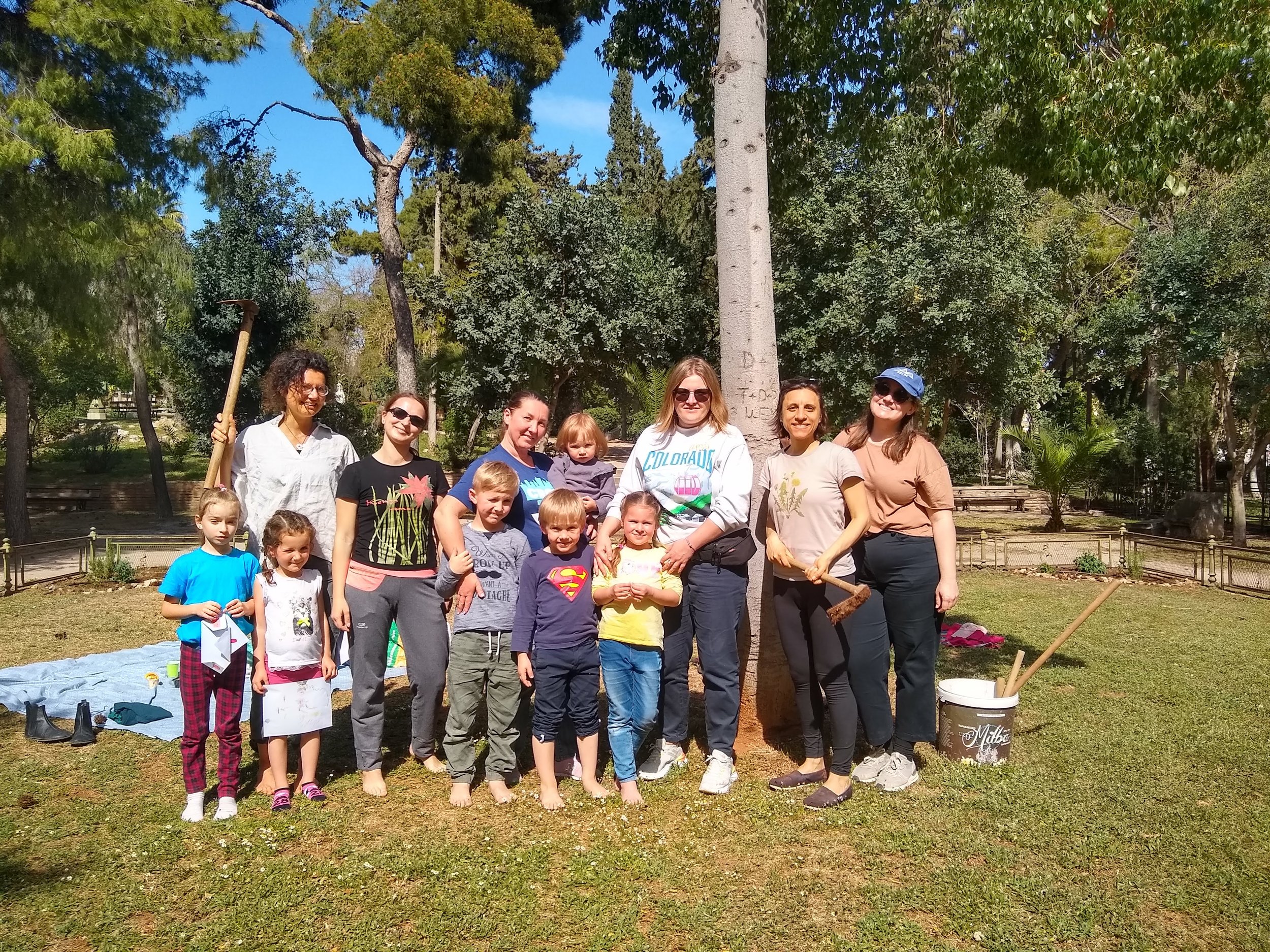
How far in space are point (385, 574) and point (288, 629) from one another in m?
0.52

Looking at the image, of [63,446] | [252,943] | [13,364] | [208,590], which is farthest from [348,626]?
[63,446]

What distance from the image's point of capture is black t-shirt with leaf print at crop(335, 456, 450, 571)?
4.34 meters

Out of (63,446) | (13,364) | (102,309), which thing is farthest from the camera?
(63,446)

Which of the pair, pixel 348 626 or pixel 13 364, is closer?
pixel 348 626

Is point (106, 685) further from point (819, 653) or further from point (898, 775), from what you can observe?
point (898, 775)

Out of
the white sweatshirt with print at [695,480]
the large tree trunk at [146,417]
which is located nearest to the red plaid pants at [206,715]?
the white sweatshirt with print at [695,480]

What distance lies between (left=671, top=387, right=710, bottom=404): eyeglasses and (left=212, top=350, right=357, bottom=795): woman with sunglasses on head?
68.9 inches

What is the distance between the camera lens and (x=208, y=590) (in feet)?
13.5

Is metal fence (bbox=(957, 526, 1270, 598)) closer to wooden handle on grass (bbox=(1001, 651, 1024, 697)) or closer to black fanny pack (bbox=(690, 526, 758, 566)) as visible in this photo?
wooden handle on grass (bbox=(1001, 651, 1024, 697))

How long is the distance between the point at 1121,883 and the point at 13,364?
682 inches

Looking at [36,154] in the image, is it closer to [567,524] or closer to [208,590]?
[208,590]

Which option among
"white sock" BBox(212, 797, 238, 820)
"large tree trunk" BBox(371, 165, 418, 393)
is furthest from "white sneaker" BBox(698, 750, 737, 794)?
"large tree trunk" BBox(371, 165, 418, 393)

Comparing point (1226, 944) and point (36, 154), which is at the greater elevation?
point (36, 154)

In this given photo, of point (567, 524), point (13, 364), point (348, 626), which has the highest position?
point (13, 364)
